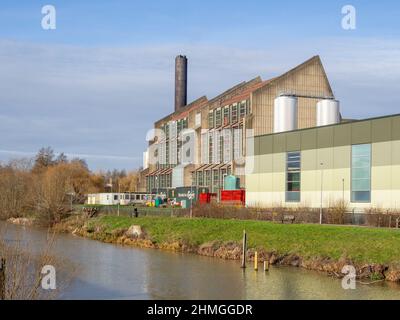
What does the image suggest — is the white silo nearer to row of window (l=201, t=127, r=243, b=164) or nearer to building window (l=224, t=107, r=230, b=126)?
row of window (l=201, t=127, r=243, b=164)

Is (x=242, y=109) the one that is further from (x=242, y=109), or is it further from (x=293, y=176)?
(x=293, y=176)

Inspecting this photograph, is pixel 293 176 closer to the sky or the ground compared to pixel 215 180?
closer to the sky

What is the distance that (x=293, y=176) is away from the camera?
53.4 meters

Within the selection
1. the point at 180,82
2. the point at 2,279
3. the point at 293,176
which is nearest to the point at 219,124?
the point at 180,82

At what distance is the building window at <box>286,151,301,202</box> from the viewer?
52750mm

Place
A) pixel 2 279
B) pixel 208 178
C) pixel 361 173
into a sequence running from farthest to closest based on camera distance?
pixel 208 178 < pixel 361 173 < pixel 2 279

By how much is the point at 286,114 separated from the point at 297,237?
2798cm

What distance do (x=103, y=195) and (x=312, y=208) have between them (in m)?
66.8

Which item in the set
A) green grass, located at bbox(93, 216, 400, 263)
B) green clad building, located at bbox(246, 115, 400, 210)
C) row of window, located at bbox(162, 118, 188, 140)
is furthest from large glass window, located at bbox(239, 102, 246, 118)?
green grass, located at bbox(93, 216, 400, 263)

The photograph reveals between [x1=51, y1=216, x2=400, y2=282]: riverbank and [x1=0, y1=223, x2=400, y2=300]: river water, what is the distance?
1.40 meters

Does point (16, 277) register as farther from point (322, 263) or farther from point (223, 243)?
point (223, 243)

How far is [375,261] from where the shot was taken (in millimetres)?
32094
